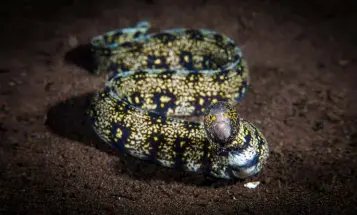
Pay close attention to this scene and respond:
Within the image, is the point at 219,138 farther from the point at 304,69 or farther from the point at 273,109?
the point at 304,69

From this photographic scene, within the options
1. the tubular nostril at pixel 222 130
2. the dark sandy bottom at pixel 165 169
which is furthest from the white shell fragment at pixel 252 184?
the tubular nostril at pixel 222 130

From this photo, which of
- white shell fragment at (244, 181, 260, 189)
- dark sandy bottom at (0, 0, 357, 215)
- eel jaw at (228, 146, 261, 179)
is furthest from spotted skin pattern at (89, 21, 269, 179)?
dark sandy bottom at (0, 0, 357, 215)

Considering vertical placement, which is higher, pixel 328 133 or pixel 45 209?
pixel 328 133

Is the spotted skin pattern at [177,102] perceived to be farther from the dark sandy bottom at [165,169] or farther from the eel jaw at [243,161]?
the dark sandy bottom at [165,169]

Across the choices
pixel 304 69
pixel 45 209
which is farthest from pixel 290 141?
pixel 45 209

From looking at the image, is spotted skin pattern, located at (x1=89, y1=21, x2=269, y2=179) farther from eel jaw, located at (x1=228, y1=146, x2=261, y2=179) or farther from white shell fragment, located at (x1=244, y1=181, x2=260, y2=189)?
white shell fragment, located at (x1=244, y1=181, x2=260, y2=189)

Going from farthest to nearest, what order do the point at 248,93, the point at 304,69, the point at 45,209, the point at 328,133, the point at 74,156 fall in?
the point at 304,69 → the point at 248,93 → the point at 328,133 → the point at 74,156 → the point at 45,209
